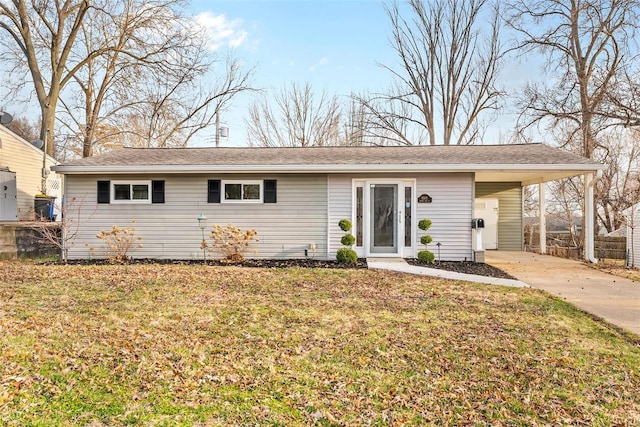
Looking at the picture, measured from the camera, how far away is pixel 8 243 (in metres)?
11.2

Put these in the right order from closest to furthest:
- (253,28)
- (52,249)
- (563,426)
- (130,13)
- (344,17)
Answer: (563,426)
(52,249)
(344,17)
(253,28)
(130,13)

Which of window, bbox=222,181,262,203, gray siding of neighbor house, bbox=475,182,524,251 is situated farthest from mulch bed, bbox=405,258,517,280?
gray siding of neighbor house, bbox=475,182,524,251

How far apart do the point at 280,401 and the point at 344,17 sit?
13259mm

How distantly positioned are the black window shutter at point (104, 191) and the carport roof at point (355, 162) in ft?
1.53

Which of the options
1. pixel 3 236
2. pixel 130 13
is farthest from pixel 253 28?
pixel 3 236

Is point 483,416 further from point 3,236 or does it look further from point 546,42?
point 546,42

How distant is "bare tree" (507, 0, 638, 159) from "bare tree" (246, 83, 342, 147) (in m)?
10.0

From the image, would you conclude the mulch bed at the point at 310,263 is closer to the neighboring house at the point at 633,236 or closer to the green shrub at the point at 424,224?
the green shrub at the point at 424,224

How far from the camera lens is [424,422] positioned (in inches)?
114

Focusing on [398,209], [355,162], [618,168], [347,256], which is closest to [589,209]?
[398,209]

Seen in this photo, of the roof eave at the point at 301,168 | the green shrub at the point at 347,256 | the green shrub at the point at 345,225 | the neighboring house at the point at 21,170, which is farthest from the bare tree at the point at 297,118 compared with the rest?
the green shrub at the point at 347,256

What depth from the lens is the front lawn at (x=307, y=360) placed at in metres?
3.01

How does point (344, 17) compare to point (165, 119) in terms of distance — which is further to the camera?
point (165, 119)

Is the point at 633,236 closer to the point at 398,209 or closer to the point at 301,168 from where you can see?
the point at 398,209
